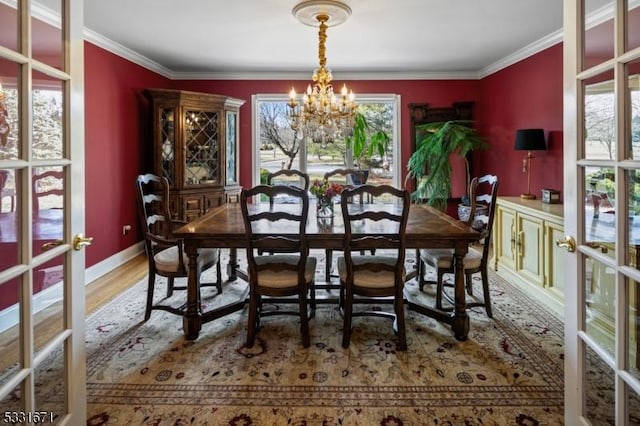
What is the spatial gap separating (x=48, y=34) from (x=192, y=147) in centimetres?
386

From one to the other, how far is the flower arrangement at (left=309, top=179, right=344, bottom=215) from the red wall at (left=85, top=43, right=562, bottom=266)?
240cm

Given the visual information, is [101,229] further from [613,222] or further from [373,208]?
[613,222]

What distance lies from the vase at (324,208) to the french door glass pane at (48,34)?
6.93 feet

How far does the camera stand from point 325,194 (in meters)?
3.21

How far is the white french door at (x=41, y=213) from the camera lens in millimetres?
1185

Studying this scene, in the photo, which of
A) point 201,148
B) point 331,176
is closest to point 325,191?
point 331,176

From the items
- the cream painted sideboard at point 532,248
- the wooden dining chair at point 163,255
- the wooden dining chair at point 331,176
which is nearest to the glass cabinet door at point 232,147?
the wooden dining chair at point 331,176

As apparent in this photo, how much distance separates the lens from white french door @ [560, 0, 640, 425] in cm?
122

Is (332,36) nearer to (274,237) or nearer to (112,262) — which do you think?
(274,237)

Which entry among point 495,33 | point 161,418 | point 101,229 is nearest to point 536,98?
point 495,33

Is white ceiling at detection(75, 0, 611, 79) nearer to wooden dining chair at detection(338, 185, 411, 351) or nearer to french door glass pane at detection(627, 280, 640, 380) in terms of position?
wooden dining chair at detection(338, 185, 411, 351)

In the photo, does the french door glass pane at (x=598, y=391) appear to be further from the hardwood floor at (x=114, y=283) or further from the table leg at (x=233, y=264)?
the hardwood floor at (x=114, y=283)

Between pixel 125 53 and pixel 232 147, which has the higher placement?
pixel 125 53

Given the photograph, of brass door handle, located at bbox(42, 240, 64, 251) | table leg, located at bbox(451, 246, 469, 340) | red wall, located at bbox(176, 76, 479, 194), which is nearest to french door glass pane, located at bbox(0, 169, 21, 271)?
brass door handle, located at bbox(42, 240, 64, 251)
